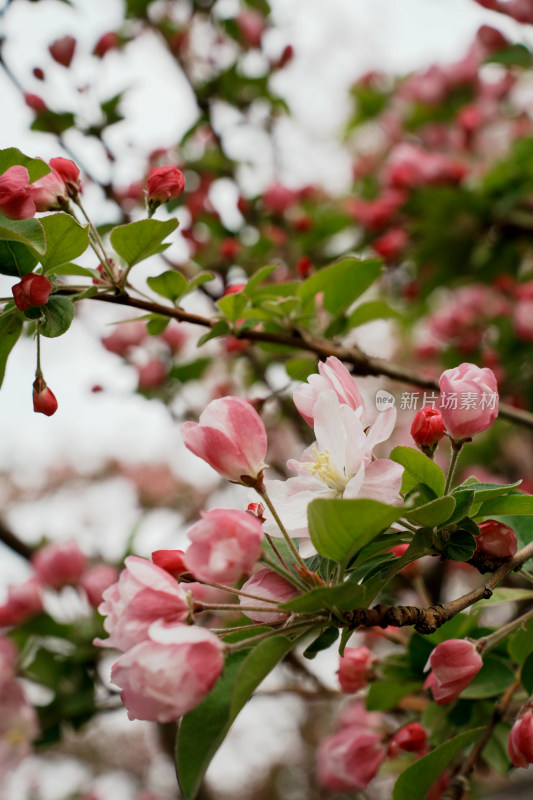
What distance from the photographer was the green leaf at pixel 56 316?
696 millimetres

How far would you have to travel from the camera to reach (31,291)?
0.67 metres

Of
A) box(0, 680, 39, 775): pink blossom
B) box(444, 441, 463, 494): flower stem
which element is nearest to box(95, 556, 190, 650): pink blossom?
box(444, 441, 463, 494): flower stem

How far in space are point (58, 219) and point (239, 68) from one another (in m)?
1.67

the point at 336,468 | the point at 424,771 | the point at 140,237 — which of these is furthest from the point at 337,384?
the point at 424,771

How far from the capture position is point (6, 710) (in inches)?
57.2

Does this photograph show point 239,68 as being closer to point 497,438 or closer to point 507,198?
point 507,198

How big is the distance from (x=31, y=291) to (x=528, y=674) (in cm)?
61

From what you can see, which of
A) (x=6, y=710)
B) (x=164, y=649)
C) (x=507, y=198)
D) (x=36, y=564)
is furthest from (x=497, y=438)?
(x=164, y=649)

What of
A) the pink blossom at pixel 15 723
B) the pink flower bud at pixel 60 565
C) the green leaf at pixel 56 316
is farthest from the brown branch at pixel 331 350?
the pink blossom at pixel 15 723

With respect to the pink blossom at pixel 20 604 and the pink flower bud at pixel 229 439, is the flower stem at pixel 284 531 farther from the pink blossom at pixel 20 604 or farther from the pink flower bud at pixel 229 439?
the pink blossom at pixel 20 604

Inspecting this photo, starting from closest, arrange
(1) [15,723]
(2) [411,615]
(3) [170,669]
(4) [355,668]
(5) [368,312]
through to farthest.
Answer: (3) [170,669]
(2) [411,615]
(4) [355,668]
(5) [368,312]
(1) [15,723]

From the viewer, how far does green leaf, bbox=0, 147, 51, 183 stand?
26.3 inches

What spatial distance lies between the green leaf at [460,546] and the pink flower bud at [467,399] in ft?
0.29

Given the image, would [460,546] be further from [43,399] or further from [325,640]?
[43,399]
